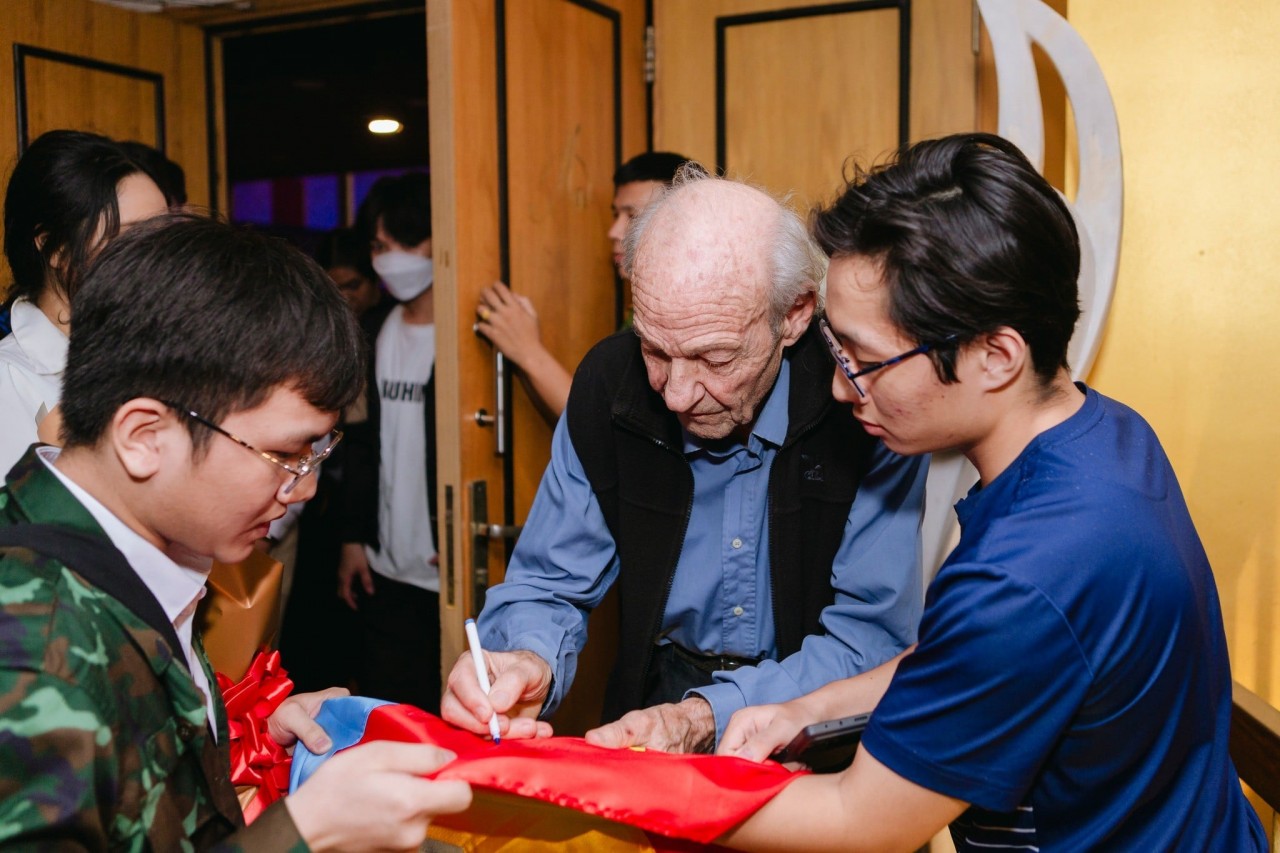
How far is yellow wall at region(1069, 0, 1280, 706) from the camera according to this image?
2.27 metres

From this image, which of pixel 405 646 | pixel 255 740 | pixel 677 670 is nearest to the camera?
pixel 255 740

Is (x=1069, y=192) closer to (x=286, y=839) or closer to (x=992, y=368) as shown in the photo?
(x=992, y=368)

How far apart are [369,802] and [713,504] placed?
96 centimetres

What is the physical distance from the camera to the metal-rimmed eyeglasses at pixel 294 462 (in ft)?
3.58

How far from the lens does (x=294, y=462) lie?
1.18 metres

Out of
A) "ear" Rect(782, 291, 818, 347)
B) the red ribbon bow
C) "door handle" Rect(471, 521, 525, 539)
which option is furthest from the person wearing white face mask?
the red ribbon bow

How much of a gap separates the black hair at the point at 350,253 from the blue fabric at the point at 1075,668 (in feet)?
12.1

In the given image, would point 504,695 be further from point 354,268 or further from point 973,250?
point 354,268

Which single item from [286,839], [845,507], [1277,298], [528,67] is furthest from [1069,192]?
[286,839]

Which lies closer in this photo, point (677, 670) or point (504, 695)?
point (504, 695)

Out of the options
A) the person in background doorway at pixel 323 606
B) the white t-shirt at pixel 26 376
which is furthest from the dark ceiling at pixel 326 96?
the white t-shirt at pixel 26 376

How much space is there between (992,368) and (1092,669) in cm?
35

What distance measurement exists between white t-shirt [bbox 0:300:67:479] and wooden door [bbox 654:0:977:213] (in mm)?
2113

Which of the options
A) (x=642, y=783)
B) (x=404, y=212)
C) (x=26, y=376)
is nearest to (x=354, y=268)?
(x=404, y=212)
